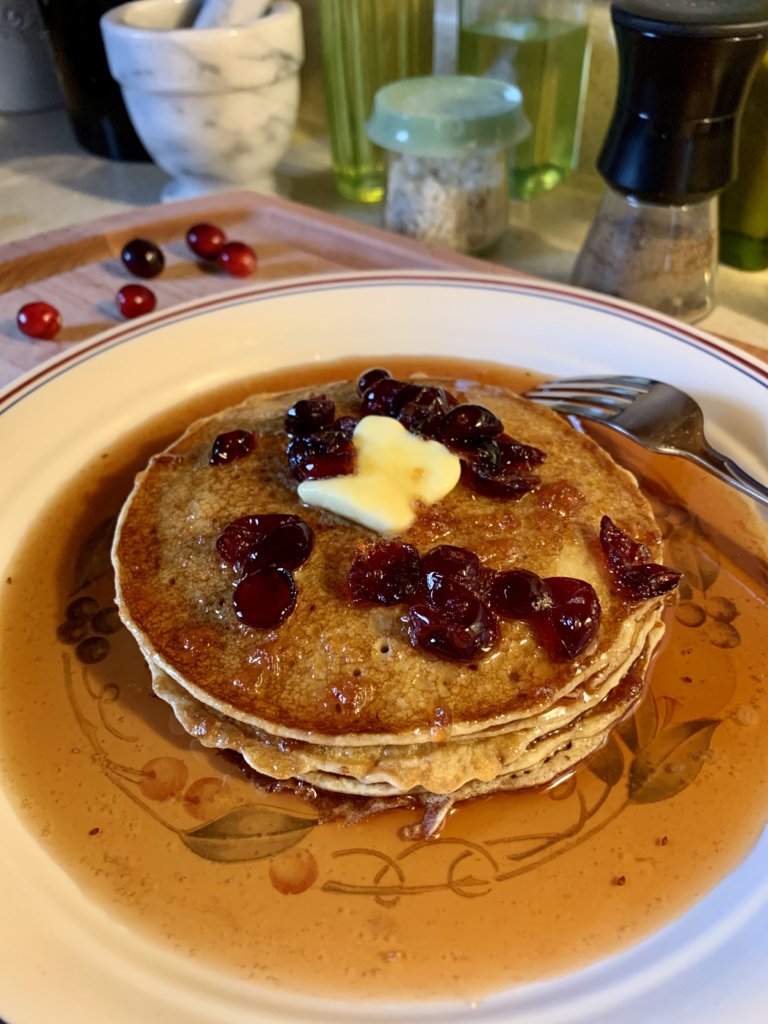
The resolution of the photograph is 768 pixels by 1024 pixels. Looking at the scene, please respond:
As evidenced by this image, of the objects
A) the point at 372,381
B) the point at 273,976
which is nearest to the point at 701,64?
the point at 372,381

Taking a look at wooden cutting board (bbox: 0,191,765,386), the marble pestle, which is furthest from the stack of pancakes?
the marble pestle

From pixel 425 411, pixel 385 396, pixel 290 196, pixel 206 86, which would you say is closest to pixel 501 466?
pixel 425 411

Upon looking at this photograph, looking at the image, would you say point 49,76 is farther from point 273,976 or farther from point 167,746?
point 273,976

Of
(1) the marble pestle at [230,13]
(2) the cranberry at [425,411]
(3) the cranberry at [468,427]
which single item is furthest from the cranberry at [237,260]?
(3) the cranberry at [468,427]

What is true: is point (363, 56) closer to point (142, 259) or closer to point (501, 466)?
point (142, 259)

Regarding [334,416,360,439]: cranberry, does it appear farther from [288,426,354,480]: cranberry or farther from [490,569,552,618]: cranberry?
[490,569,552,618]: cranberry

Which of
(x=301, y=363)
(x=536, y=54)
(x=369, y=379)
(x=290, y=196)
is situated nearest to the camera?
(x=369, y=379)

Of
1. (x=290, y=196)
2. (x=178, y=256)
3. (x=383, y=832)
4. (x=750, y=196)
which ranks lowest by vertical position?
(x=290, y=196)
